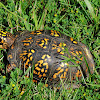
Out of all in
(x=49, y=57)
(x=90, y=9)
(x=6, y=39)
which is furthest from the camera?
A: (x=90, y=9)

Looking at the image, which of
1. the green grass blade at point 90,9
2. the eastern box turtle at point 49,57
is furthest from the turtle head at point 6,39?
the green grass blade at point 90,9

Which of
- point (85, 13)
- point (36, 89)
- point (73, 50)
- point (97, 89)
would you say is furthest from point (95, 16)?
point (36, 89)

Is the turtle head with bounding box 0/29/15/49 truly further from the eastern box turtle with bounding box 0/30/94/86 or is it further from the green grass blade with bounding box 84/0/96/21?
the green grass blade with bounding box 84/0/96/21

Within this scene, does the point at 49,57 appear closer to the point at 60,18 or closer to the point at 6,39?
the point at 6,39

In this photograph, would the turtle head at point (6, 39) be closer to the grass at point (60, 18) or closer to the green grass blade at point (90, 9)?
the grass at point (60, 18)

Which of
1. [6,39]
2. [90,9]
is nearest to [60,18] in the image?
[90,9]

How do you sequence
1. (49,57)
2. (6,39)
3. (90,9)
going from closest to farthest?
(49,57) < (6,39) < (90,9)

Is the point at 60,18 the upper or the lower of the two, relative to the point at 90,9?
lower

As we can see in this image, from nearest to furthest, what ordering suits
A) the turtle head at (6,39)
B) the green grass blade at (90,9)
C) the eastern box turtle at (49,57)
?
the eastern box turtle at (49,57) → the turtle head at (6,39) → the green grass blade at (90,9)
